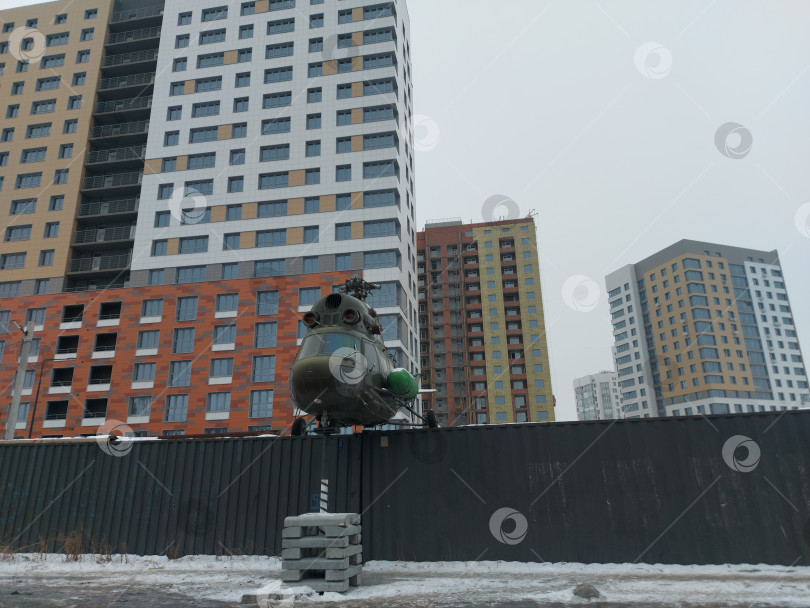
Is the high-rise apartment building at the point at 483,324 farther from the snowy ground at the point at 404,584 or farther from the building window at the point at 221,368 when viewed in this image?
the snowy ground at the point at 404,584

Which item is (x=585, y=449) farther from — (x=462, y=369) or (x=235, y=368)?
(x=462, y=369)

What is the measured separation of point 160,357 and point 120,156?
27825 millimetres

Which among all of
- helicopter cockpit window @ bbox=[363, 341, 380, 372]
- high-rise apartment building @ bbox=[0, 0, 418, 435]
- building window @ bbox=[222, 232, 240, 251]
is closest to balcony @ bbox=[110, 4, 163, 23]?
high-rise apartment building @ bbox=[0, 0, 418, 435]

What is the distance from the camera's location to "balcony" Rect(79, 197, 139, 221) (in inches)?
2391

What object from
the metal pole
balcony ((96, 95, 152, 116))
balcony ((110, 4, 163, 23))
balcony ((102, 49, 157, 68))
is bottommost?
the metal pole

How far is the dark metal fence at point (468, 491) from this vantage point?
42.2 ft

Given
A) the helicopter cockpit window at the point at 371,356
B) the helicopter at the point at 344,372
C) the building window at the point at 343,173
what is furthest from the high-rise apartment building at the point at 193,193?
the helicopter cockpit window at the point at 371,356

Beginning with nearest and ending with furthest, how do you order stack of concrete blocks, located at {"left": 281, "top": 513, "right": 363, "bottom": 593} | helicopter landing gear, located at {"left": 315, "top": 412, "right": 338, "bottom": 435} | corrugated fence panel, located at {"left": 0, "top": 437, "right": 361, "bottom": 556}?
1. stack of concrete blocks, located at {"left": 281, "top": 513, "right": 363, "bottom": 593}
2. helicopter landing gear, located at {"left": 315, "top": 412, "right": 338, "bottom": 435}
3. corrugated fence panel, located at {"left": 0, "top": 437, "right": 361, "bottom": 556}

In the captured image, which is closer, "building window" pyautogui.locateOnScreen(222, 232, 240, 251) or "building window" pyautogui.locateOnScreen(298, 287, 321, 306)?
"building window" pyautogui.locateOnScreen(298, 287, 321, 306)

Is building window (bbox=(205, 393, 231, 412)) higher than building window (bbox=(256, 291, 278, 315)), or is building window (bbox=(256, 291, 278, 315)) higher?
building window (bbox=(256, 291, 278, 315))

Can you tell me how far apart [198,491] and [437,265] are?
300ft

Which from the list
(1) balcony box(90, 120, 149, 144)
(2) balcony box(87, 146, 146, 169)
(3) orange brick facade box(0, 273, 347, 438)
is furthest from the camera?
(1) balcony box(90, 120, 149, 144)

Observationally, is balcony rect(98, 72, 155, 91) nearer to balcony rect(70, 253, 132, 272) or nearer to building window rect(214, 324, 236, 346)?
balcony rect(70, 253, 132, 272)

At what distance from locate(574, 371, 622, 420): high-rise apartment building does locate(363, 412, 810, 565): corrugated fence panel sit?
18470cm
